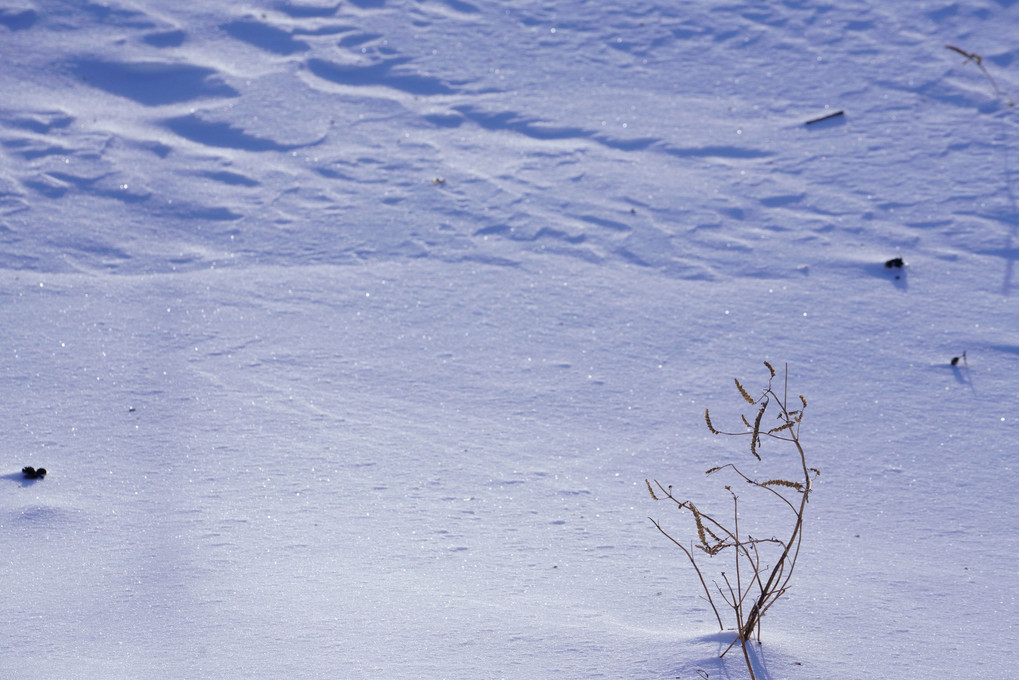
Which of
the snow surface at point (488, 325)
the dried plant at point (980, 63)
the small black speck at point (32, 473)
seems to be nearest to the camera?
the snow surface at point (488, 325)

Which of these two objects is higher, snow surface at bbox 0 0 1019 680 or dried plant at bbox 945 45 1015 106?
dried plant at bbox 945 45 1015 106

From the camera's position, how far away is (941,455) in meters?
2.84

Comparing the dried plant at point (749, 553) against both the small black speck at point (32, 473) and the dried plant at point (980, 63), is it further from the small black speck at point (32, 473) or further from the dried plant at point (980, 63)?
the dried plant at point (980, 63)

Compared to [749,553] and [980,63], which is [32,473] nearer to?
[749,553]

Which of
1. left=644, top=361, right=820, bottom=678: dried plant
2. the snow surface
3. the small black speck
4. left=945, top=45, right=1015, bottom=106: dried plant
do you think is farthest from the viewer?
left=945, top=45, right=1015, bottom=106: dried plant

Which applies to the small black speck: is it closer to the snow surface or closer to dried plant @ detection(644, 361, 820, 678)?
the snow surface

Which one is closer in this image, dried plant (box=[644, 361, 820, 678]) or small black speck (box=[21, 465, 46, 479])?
dried plant (box=[644, 361, 820, 678])

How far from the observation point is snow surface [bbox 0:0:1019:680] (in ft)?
7.00

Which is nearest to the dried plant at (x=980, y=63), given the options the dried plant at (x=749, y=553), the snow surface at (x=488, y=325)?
the snow surface at (x=488, y=325)

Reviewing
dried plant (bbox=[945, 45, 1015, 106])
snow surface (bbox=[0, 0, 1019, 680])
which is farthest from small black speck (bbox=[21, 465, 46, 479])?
dried plant (bbox=[945, 45, 1015, 106])

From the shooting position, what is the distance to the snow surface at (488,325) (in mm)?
2133

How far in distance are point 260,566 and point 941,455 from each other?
2.09 m

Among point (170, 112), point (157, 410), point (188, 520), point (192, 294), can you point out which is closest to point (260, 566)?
point (188, 520)

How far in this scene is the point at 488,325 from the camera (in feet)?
11.7
